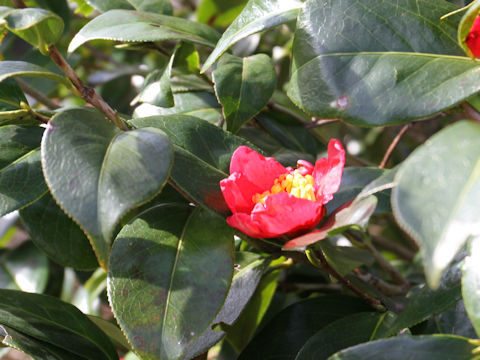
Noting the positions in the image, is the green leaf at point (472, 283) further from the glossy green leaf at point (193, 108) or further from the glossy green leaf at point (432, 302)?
the glossy green leaf at point (193, 108)

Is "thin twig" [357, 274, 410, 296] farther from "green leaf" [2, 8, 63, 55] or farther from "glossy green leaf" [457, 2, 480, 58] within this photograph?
"green leaf" [2, 8, 63, 55]

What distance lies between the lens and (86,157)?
516 mm

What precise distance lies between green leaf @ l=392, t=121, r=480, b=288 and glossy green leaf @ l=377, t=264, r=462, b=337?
0.77ft

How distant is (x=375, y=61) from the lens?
2.14 feet

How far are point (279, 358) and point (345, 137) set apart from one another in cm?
98

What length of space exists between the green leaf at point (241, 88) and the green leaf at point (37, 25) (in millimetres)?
218

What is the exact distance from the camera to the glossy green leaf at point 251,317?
2.96 feet

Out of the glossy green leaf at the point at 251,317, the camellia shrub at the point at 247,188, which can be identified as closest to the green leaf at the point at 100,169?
the camellia shrub at the point at 247,188

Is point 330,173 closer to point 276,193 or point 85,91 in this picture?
point 276,193

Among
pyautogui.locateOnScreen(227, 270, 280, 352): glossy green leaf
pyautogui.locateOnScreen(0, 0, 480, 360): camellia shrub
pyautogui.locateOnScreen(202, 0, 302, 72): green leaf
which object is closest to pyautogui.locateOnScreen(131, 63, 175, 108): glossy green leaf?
pyautogui.locateOnScreen(0, 0, 480, 360): camellia shrub

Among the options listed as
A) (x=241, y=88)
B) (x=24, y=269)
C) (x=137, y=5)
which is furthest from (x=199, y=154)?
(x=24, y=269)

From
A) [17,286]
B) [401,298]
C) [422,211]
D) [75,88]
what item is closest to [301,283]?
[401,298]

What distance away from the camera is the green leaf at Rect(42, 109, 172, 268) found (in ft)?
1.56

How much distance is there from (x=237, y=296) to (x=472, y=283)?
11.6 inches
